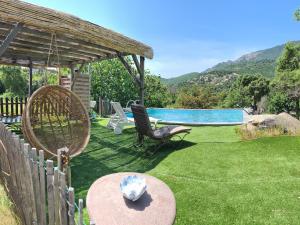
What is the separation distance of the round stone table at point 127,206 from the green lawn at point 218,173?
1451 millimetres

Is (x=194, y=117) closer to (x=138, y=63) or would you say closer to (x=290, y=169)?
(x=138, y=63)

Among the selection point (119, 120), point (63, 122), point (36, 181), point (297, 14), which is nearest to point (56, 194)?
point (36, 181)

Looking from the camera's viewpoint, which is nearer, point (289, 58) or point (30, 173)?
point (30, 173)

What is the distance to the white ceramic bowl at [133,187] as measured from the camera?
9.94 ft

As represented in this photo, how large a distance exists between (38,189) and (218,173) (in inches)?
167

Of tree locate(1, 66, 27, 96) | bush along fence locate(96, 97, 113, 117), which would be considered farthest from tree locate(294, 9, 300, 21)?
tree locate(1, 66, 27, 96)

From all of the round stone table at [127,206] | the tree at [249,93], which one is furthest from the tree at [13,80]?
the round stone table at [127,206]

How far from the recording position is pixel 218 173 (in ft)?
22.1

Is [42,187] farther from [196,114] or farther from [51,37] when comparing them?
[196,114]

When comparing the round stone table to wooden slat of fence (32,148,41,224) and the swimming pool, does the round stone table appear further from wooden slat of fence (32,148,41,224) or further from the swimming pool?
the swimming pool

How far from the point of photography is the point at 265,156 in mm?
7824

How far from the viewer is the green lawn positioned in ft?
15.9

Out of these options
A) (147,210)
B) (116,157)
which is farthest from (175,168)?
(147,210)

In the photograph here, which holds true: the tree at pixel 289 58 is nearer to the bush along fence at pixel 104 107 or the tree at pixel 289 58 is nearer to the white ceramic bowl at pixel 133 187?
the bush along fence at pixel 104 107
